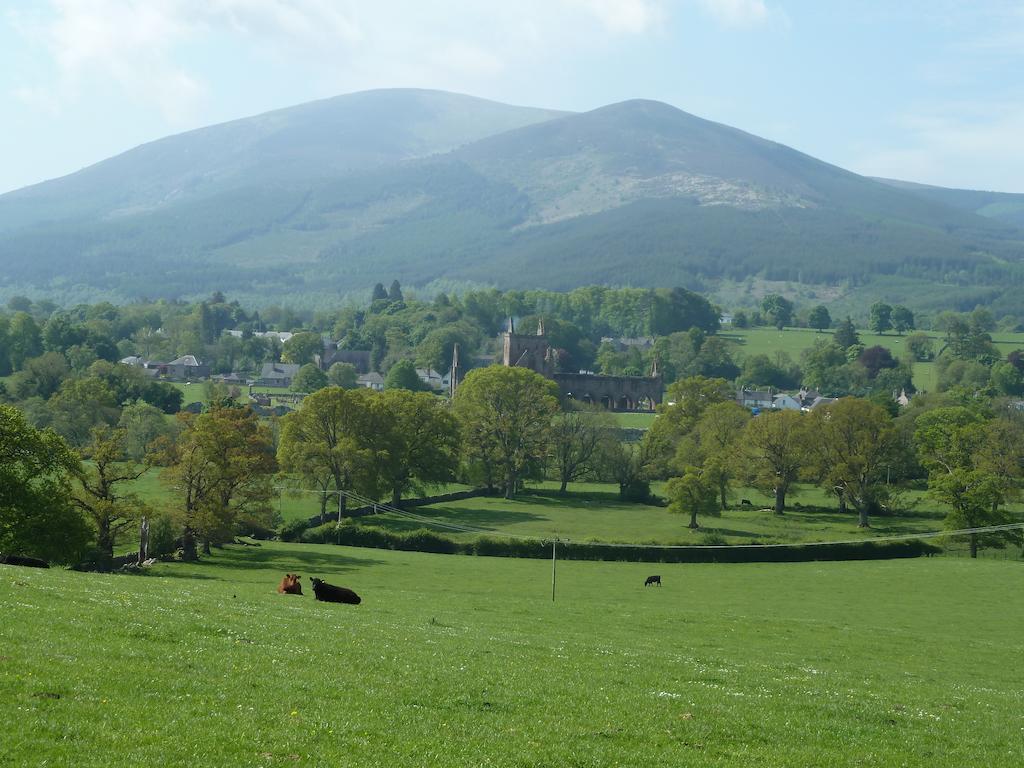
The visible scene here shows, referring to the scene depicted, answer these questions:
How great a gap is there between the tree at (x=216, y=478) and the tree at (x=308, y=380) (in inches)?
4006

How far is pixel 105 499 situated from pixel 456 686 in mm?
33707

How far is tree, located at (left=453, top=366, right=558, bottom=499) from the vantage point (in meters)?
90.8

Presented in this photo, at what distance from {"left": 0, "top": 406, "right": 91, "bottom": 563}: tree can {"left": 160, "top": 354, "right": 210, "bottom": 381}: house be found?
469 ft

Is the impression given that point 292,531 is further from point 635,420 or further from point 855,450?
point 635,420

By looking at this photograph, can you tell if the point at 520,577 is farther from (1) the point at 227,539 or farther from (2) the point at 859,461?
(2) the point at 859,461

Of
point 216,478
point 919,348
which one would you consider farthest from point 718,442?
point 919,348

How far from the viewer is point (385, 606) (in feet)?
98.3

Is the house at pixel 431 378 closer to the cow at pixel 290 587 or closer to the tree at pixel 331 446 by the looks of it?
the tree at pixel 331 446

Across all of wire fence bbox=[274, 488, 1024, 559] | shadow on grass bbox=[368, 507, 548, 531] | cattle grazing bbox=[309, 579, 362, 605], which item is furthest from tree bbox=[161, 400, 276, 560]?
cattle grazing bbox=[309, 579, 362, 605]

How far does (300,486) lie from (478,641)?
51.3 meters

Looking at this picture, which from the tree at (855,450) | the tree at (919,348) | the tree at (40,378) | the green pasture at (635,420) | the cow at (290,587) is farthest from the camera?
the tree at (919,348)

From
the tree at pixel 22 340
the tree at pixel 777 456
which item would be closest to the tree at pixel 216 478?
the tree at pixel 777 456

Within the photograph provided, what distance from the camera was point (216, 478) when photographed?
180 ft

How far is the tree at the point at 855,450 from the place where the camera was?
7875cm
